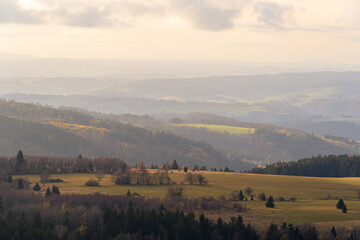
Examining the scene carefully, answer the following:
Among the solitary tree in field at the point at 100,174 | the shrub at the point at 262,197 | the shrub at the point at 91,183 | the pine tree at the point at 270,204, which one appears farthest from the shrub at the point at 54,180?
the pine tree at the point at 270,204

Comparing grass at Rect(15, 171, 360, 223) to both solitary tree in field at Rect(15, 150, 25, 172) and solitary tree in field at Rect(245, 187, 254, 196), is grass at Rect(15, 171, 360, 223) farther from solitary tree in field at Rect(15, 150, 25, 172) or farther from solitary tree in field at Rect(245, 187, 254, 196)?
solitary tree in field at Rect(15, 150, 25, 172)

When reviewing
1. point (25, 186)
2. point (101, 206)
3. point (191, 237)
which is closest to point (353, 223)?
point (191, 237)

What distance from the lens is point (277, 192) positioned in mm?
163250

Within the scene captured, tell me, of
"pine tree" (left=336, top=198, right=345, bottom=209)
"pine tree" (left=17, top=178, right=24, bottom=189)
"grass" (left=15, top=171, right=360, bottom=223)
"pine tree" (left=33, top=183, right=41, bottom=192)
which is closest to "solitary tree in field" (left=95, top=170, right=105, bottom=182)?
"grass" (left=15, top=171, right=360, bottom=223)

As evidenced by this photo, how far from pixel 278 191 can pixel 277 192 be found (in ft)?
8.61

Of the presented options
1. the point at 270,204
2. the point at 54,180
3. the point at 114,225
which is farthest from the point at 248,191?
the point at 54,180

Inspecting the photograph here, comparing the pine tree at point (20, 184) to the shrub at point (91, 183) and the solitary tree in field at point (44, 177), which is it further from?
the shrub at point (91, 183)

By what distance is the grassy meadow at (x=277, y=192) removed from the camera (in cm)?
12376

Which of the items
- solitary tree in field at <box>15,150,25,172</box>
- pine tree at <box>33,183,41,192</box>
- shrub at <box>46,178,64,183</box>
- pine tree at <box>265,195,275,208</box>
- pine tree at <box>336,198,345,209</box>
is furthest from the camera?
solitary tree in field at <box>15,150,25,172</box>

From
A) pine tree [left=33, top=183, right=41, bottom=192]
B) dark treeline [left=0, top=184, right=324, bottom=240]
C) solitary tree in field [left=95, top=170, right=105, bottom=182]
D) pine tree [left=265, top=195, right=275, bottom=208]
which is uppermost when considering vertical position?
solitary tree in field [left=95, top=170, right=105, bottom=182]

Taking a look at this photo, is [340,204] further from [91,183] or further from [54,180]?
[54,180]

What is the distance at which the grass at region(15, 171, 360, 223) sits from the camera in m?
126

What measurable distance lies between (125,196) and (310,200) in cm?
5542

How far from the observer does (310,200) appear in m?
154
